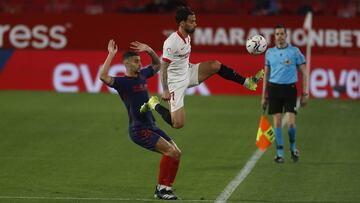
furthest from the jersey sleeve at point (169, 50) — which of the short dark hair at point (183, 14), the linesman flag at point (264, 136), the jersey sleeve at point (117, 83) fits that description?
the linesman flag at point (264, 136)

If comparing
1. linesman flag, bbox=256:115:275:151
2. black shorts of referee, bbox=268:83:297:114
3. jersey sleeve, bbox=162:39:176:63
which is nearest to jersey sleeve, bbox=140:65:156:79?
jersey sleeve, bbox=162:39:176:63

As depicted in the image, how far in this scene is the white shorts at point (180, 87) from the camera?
1491 cm

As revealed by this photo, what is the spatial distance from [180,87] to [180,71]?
25cm

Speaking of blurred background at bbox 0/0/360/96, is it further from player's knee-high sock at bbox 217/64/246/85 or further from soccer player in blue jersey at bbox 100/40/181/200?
soccer player in blue jersey at bbox 100/40/181/200

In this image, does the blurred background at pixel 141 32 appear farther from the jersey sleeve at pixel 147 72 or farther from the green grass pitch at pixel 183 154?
the jersey sleeve at pixel 147 72

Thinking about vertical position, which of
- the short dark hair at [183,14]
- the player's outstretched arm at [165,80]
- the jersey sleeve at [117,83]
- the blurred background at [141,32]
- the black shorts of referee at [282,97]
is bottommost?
the blurred background at [141,32]

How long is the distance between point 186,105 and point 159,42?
6020mm

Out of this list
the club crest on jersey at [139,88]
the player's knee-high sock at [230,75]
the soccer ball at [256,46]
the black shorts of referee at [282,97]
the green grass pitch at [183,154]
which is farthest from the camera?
the black shorts of referee at [282,97]

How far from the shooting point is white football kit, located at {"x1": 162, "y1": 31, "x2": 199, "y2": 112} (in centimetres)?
1475

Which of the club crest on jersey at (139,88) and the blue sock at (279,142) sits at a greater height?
the club crest on jersey at (139,88)

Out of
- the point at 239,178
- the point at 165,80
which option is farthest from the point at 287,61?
the point at 165,80

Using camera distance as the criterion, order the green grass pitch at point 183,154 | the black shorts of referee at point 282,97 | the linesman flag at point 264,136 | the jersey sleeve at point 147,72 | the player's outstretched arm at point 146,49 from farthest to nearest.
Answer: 1. the black shorts of referee at point 282,97
2. the linesman flag at point 264,136
3. the green grass pitch at point 183,154
4. the jersey sleeve at point 147,72
5. the player's outstretched arm at point 146,49

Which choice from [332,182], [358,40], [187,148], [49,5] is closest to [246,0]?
[358,40]

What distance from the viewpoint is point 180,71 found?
15102 mm
